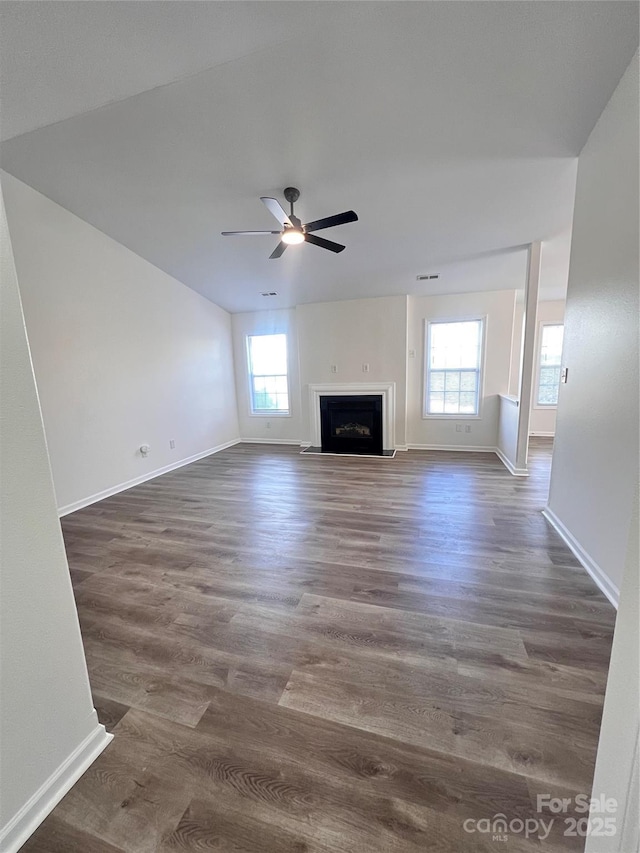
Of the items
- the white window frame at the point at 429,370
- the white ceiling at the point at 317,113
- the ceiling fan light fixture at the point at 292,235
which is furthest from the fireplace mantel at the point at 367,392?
the ceiling fan light fixture at the point at 292,235

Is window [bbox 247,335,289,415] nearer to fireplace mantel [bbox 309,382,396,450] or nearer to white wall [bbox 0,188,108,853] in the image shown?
fireplace mantel [bbox 309,382,396,450]

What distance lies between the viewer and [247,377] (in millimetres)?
6387

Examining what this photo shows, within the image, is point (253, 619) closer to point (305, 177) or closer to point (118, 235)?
point (305, 177)

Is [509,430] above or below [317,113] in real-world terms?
below

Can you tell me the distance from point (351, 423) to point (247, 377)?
2300 millimetres

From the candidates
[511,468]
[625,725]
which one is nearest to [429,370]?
[511,468]

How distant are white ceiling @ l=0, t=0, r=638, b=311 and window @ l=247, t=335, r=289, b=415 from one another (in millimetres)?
2360

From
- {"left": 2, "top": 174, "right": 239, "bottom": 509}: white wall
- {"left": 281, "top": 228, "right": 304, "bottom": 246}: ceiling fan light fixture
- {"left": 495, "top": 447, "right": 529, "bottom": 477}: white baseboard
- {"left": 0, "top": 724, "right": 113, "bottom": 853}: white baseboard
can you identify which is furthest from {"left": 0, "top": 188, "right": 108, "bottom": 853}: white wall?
{"left": 495, "top": 447, "right": 529, "bottom": 477}: white baseboard

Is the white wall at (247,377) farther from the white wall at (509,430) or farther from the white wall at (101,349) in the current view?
the white wall at (509,430)

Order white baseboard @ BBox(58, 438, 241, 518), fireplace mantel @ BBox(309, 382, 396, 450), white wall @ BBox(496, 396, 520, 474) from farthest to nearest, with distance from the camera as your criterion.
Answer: fireplace mantel @ BBox(309, 382, 396, 450), white wall @ BBox(496, 396, 520, 474), white baseboard @ BBox(58, 438, 241, 518)

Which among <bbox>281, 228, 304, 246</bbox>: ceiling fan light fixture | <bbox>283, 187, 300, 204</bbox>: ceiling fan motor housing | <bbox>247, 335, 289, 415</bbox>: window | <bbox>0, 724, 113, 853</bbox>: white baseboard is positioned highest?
<bbox>283, 187, 300, 204</bbox>: ceiling fan motor housing

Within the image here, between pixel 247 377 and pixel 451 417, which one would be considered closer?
pixel 451 417

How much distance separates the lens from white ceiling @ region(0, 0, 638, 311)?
5.20 ft

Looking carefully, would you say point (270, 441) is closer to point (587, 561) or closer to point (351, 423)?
point (351, 423)
